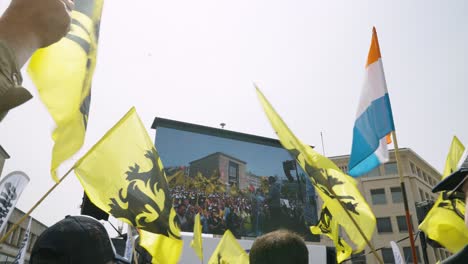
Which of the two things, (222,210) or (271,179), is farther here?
(271,179)

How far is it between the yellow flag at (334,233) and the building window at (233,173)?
50.4 ft

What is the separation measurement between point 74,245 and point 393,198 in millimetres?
38449

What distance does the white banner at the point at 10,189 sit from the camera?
4.24 metres

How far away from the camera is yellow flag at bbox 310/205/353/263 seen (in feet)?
15.1

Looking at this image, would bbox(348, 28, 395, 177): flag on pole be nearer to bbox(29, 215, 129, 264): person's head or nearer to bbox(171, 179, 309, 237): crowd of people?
bbox(29, 215, 129, 264): person's head

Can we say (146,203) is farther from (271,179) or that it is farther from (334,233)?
(271,179)

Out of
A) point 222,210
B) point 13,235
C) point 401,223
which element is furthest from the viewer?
point 401,223

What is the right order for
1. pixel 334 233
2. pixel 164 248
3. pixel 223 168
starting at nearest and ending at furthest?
pixel 164 248, pixel 334 233, pixel 223 168

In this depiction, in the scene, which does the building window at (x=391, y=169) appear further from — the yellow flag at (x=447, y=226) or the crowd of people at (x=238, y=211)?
the yellow flag at (x=447, y=226)

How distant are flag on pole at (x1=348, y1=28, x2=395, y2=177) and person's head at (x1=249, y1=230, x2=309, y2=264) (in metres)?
2.30

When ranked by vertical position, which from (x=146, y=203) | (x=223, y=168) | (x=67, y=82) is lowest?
(x=146, y=203)

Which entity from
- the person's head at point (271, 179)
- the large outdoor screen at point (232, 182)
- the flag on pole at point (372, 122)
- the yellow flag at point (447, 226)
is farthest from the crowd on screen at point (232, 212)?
the flag on pole at point (372, 122)

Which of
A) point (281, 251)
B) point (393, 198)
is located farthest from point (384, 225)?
point (281, 251)

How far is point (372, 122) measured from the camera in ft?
13.2
